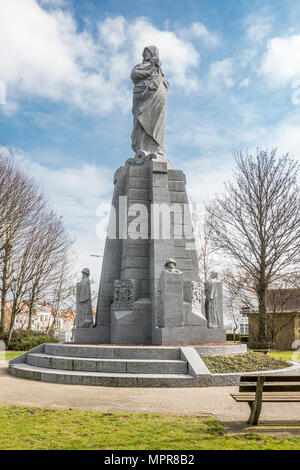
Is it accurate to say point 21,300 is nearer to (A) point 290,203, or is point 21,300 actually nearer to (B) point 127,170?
(B) point 127,170

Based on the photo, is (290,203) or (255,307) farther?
(255,307)

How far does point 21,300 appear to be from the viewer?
1116 inches

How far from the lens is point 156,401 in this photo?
313 inches

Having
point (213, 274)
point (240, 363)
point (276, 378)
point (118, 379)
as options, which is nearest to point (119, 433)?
point (276, 378)

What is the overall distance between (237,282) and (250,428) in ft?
70.1

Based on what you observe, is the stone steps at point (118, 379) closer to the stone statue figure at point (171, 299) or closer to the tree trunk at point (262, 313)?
the stone statue figure at point (171, 299)

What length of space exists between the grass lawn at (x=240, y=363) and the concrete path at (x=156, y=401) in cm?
95

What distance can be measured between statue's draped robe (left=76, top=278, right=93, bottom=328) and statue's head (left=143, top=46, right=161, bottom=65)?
8774mm

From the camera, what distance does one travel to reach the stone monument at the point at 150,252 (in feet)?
41.8

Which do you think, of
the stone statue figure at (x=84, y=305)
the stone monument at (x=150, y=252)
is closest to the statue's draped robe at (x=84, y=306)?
the stone statue figure at (x=84, y=305)

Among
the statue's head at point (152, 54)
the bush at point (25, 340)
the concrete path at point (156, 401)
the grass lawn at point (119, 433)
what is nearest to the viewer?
the grass lawn at point (119, 433)

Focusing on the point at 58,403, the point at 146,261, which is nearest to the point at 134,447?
the point at 58,403

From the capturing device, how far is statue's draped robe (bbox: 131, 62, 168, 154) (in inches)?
637

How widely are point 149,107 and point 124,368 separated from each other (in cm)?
1005
